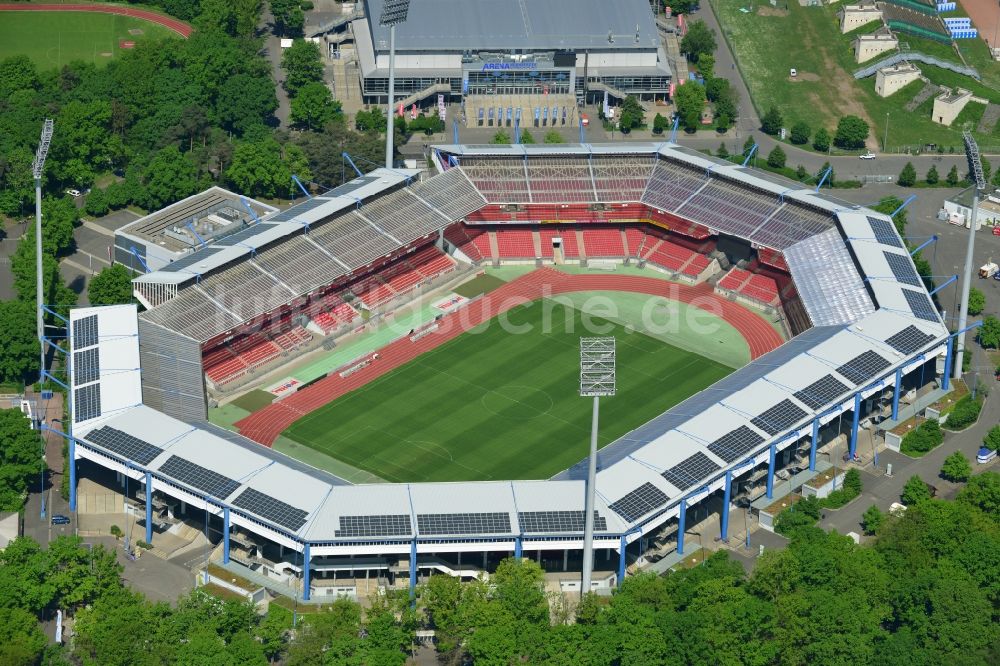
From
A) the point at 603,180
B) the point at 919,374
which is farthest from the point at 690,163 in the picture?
the point at 919,374

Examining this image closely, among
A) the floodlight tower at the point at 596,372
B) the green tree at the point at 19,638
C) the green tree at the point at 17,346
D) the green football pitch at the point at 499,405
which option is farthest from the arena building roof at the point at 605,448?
the green tree at the point at 19,638

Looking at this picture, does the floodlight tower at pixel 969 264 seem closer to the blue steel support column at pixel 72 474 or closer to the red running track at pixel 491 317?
the red running track at pixel 491 317

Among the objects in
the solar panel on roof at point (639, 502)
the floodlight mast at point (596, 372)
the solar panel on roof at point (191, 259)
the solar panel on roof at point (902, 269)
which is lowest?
the solar panel on roof at point (639, 502)

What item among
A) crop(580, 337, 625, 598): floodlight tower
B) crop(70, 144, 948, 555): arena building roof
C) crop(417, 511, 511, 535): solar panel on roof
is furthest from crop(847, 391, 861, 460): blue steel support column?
crop(417, 511, 511, 535): solar panel on roof

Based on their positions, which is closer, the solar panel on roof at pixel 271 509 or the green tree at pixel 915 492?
the solar panel on roof at pixel 271 509

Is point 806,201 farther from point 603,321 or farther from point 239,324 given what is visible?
point 239,324

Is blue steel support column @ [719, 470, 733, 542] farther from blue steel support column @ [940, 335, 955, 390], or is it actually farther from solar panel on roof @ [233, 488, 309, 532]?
solar panel on roof @ [233, 488, 309, 532]

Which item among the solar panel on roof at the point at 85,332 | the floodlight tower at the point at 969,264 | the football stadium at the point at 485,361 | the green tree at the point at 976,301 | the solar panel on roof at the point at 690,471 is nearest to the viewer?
the football stadium at the point at 485,361
